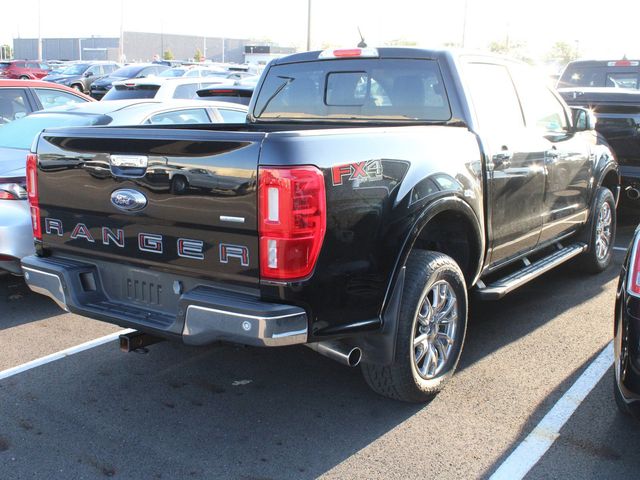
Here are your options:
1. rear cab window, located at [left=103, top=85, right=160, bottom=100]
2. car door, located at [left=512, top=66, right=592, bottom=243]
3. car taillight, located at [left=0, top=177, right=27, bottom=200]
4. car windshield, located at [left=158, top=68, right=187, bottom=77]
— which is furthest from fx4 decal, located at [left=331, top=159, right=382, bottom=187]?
car windshield, located at [left=158, top=68, right=187, bottom=77]

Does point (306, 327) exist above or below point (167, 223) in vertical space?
below

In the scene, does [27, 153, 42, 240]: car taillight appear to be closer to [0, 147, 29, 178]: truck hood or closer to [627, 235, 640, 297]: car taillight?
[0, 147, 29, 178]: truck hood

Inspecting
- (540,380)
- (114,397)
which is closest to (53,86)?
(114,397)

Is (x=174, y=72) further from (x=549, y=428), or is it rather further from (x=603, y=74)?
(x=549, y=428)

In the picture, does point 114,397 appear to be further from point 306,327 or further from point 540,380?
point 540,380

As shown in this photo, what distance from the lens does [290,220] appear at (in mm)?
3076

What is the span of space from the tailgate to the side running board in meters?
1.94

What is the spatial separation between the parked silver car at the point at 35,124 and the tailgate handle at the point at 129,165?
222 cm

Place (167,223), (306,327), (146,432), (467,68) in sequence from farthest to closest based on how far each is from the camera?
(467,68) < (146,432) < (167,223) < (306,327)

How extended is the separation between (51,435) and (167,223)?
1281mm

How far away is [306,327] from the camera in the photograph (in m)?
3.21

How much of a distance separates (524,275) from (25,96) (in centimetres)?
598

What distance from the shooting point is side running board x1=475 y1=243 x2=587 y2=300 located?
4539mm

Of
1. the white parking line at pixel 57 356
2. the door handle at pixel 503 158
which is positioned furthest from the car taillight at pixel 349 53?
the white parking line at pixel 57 356
